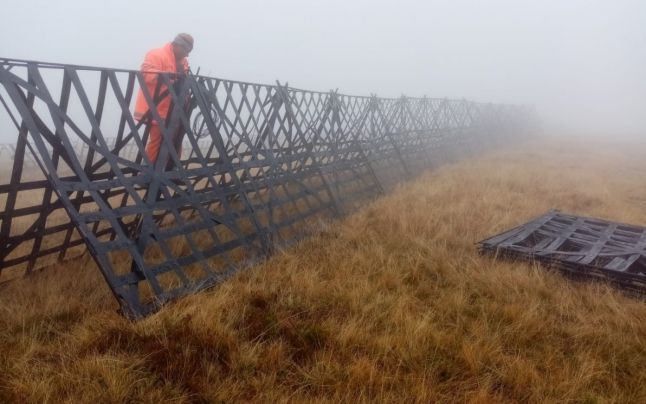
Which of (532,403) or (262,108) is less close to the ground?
(262,108)

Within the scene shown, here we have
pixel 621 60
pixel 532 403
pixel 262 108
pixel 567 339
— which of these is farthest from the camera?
pixel 621 60

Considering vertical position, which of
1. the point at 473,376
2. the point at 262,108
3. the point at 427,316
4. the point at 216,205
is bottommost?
the point at 473,376

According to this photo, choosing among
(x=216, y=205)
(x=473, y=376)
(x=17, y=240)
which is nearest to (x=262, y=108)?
(x=216, y=205)

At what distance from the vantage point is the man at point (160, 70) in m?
4.46

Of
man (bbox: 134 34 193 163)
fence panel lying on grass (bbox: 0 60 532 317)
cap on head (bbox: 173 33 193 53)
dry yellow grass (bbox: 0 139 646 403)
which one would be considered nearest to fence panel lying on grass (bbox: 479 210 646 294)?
dry yellow grass (bbox: 0 139 646 403)

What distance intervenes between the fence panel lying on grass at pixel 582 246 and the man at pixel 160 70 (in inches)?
157

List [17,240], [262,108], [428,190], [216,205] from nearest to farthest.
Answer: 1. [17,240]
2. [262,108]
3. [216,205]
4. [428,190]

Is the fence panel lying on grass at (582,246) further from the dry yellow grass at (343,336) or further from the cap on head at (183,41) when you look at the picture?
the cap on head at (183,41)

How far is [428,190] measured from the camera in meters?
8.13

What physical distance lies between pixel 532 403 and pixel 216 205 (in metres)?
5.60

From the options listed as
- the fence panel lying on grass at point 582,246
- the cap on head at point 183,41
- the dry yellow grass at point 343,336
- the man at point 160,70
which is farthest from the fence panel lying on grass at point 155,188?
the fence panel lying on grass at point 582,246

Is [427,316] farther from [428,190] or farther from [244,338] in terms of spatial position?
[428,190]

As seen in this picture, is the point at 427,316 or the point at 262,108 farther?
the point at 262,108

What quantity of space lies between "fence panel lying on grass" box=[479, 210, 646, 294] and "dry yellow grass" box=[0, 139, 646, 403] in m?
0.23
